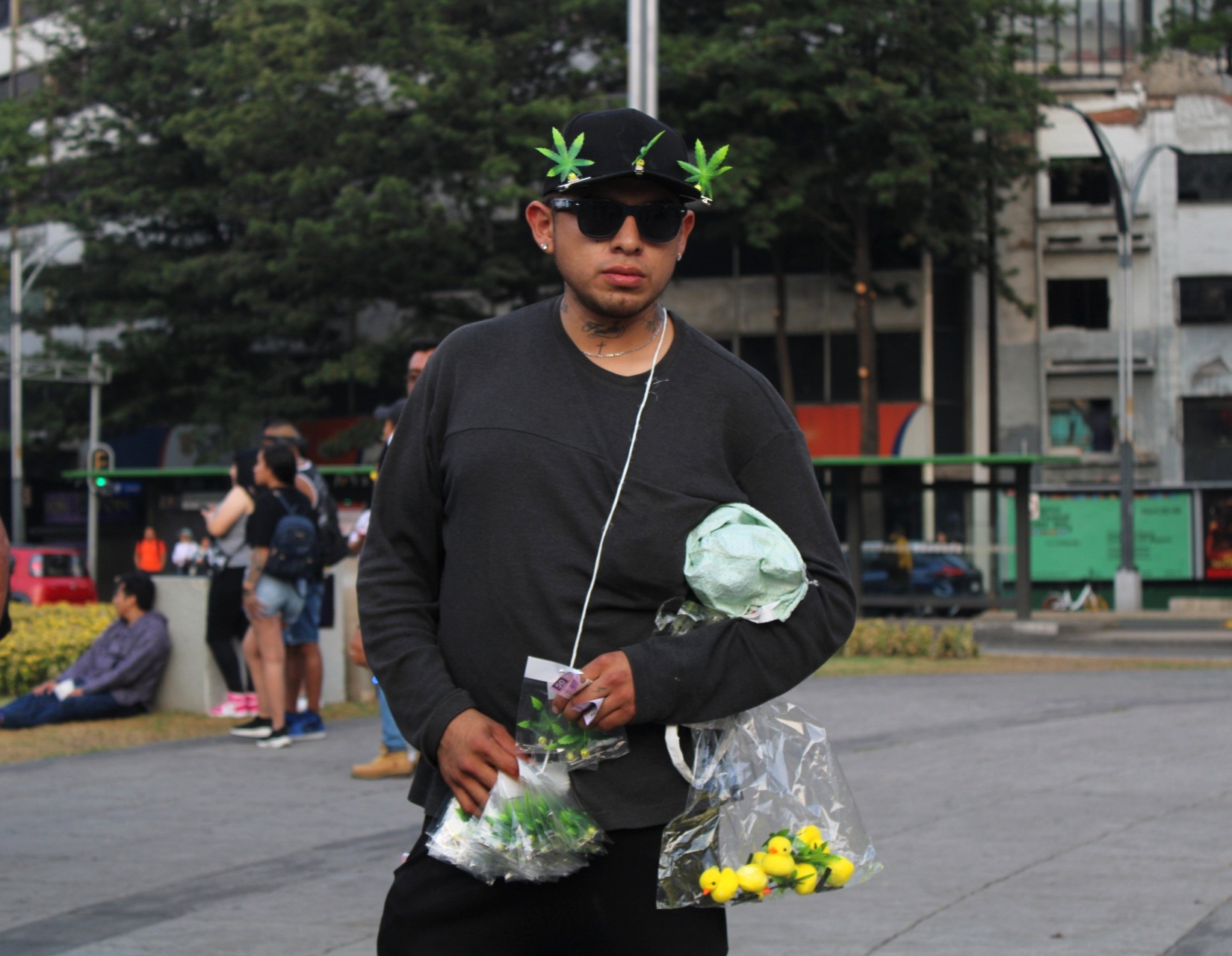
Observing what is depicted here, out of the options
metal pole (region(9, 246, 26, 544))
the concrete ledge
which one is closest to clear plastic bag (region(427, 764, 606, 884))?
the concrete ledge

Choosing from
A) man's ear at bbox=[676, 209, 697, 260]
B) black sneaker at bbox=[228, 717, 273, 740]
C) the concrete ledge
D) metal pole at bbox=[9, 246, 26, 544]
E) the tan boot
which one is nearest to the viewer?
man's ear at bbox=[676, 209, 697, 260]

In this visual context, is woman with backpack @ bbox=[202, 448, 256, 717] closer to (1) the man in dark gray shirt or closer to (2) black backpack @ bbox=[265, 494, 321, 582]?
(2) black backpack @ bbox=[265, 494, 321, 582]

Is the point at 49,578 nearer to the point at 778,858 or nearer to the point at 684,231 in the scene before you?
the point at 684,231

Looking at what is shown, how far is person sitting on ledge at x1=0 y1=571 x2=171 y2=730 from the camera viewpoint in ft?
33.2

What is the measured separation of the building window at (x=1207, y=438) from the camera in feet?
111

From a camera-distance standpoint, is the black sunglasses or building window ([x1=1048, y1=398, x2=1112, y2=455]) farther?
building window ([x1=1048, y1=398, x2=1112, y2=455])

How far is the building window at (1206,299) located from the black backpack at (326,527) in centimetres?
2831

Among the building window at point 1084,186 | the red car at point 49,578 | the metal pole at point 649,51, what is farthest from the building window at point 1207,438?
the metal pole at point 649,51

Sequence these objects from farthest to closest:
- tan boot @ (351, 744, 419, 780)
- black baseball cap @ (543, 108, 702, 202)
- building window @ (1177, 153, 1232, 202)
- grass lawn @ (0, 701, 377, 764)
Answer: building window @ (1177, 153, 1232, 202) → grass lawn @ (0, 701, 377, 764) → tan boot @ (351, 744, 419, 780) → black baseball cap @ (543, 108, 702, 202)

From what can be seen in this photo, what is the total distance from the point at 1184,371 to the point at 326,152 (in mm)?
18348

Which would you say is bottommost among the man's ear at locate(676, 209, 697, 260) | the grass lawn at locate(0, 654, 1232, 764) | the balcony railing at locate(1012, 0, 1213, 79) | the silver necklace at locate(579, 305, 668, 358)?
the grass lawn at locate(0, 654, 1232, 764)

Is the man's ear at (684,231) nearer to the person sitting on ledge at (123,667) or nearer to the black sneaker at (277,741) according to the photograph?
the black sneaker at (277,741)

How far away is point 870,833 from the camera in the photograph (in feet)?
21.7

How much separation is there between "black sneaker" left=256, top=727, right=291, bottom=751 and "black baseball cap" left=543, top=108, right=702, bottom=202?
7.14 meters
